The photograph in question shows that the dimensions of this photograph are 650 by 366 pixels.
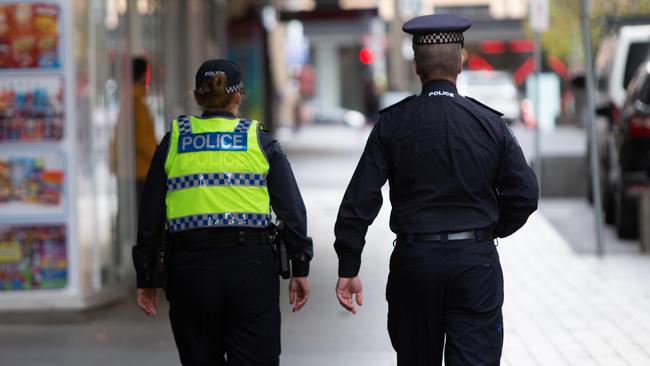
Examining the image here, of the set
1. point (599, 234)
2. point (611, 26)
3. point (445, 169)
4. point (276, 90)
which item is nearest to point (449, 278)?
point (445, 169)

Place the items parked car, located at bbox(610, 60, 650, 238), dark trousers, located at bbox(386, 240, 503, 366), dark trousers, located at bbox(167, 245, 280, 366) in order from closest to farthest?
dark trousers, located at bbox(386, 240, 503, 366) < dark trousers, located at bbox(167, 245, 280, 366) < parked car, located at bbox(610, 60, 650, 238)

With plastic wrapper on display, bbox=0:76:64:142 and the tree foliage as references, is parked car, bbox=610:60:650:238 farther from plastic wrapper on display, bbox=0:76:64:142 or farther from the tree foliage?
the tree foliage

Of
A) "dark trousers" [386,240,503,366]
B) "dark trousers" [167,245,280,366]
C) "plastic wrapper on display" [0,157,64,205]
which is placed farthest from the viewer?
"plastic wrapper on display" [0,157,64,205]

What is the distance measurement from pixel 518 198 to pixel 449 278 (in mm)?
433

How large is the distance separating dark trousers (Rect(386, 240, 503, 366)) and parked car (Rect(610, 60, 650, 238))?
9483mm

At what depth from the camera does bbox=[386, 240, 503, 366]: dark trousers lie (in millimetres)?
5359

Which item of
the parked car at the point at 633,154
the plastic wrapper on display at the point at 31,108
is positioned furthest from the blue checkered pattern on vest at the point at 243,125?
the parked car at the point at 633,154

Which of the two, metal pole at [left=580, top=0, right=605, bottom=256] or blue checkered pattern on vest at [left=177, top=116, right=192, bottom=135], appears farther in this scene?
metal pole at [left=580, top=0, right=605, bottom=256]

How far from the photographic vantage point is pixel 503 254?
13.9 m

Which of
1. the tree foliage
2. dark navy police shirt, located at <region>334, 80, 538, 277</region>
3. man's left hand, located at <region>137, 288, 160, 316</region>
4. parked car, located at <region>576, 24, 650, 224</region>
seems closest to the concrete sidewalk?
parked car, located at <region>576, 24, 650, 224</region>

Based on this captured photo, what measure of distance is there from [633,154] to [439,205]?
31.7 feet

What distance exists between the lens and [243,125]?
5.87 metres

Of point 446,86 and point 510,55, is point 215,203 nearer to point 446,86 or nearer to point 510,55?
point 446,86

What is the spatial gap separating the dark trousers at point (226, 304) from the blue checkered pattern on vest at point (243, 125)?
18.1 inches
